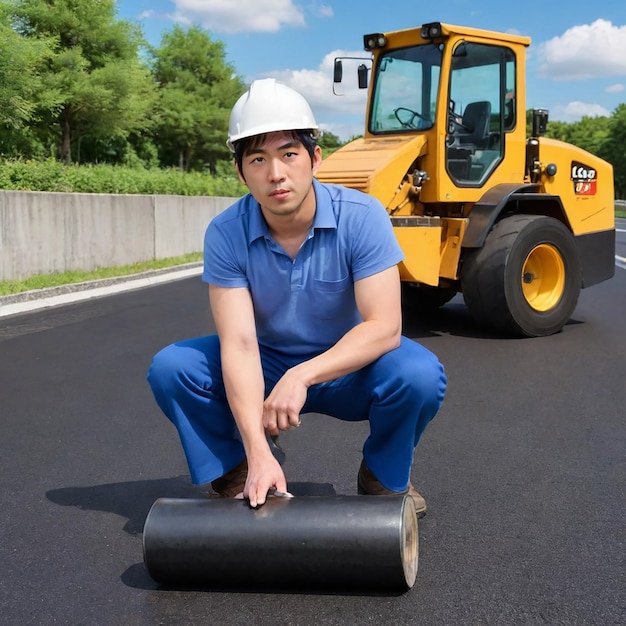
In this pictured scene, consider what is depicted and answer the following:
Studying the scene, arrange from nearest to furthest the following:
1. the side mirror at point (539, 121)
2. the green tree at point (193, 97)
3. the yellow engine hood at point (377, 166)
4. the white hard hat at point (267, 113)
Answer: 1. the white hard hat at point (267, 113)
2. the yellow engine hood at point (377, 166)
3. the side mirror at point (539, 121)
4. the green tree at point (193, 97)

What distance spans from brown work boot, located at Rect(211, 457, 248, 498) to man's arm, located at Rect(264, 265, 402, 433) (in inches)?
20.7

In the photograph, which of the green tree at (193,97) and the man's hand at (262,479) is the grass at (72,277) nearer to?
the man's hand at (262,479)

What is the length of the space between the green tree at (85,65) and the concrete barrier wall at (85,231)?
48.4ft

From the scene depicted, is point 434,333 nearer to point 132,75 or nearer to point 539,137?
point 539,137

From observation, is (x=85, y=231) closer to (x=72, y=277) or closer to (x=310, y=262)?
(x=72, y=277)

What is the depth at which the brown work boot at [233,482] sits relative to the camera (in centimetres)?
317

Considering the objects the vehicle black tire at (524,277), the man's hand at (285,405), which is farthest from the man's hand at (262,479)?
the vehicle black tire at (524,277)

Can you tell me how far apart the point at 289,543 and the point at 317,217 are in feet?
3.94

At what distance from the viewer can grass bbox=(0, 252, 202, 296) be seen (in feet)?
34.7

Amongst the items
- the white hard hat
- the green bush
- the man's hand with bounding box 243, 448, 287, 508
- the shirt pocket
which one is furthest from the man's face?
the green bush

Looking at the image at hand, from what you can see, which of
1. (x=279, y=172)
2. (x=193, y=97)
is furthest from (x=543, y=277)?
(x=193, y=97)

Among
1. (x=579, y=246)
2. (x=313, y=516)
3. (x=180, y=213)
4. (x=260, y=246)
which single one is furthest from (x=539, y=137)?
(x=180, y=213)

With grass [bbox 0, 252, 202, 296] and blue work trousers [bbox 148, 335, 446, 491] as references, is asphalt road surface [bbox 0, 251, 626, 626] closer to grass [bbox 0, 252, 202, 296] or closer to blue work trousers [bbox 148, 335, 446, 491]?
blue work trousers [bbox 148, 335, 446, 491]

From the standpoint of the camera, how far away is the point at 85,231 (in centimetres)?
1303
